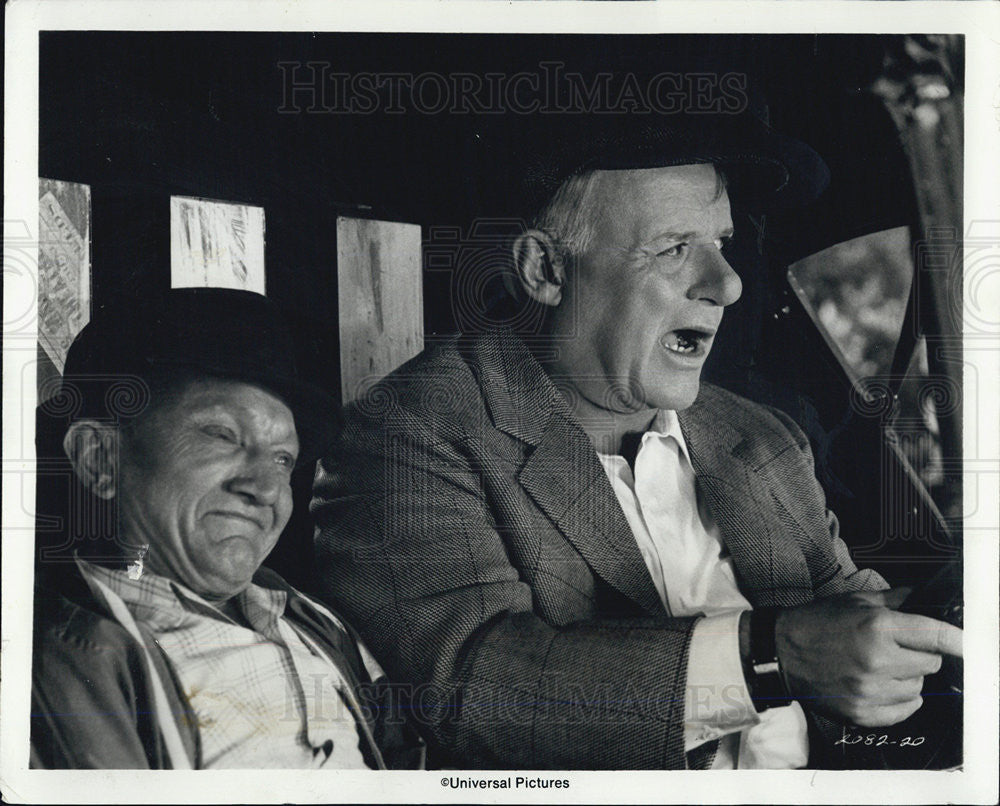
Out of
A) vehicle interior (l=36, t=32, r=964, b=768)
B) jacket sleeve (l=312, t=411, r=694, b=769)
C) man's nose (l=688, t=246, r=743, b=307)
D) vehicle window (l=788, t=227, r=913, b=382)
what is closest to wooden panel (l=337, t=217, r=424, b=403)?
vehicle interior (l=36, t=32, r=964, b=768)

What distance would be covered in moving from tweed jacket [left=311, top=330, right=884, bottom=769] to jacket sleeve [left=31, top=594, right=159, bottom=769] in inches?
18.0

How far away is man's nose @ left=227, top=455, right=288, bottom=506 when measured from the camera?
6.61 ft

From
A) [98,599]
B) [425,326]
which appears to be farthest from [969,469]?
[98,599]

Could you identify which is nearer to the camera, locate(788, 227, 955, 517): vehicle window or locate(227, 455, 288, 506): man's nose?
locate(227, 455, 288, 506): man's nose

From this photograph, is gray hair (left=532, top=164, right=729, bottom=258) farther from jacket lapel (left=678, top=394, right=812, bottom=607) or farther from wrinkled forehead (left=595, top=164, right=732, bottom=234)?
jacket lapel (left=678, top=394, right=812, bottom=607)

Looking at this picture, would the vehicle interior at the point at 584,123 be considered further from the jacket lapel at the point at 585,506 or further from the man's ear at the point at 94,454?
the jacket lapel at the point at 585,506

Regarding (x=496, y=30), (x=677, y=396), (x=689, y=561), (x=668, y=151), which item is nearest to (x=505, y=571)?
(x=689, y=561)

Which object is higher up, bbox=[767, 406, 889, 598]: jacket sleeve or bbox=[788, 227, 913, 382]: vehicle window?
bbox=[788, 227, 913, 382]: vehicle window

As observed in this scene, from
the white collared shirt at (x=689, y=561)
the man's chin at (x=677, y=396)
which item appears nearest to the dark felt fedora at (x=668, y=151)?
the man's chin at (x=677, y=396)

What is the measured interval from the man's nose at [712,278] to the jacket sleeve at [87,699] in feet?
4.60

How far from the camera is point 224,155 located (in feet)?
6.84

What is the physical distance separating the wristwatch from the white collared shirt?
0.04 m

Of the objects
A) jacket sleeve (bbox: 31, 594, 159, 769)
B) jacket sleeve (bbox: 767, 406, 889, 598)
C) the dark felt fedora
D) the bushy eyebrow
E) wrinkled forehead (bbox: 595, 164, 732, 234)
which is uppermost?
the dark felt fedora

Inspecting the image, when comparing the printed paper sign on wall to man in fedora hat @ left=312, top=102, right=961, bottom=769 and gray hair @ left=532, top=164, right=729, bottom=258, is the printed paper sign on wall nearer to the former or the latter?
man in fedora hat @ left=312, top=102, right=961, bottom=769
